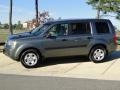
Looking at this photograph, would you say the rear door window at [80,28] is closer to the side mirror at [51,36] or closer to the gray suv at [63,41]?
the gray suv at [63,41]

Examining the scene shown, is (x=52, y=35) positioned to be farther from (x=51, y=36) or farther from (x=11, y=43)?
(x=11, y=43)

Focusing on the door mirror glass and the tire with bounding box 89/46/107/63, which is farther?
the tire with bounding box 89/46/107/63

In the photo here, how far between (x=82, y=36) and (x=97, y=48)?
2.61ft

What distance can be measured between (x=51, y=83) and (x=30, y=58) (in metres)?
3.31

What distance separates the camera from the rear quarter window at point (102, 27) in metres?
14.3

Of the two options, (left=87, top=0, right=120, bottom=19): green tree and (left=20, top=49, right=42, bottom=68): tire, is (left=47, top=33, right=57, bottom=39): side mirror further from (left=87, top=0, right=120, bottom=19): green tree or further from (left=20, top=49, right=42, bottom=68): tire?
(left=87, top=0, right=120, bottom=19): green tree

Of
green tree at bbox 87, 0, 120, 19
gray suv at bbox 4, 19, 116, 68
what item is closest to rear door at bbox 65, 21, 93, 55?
gray suv at bbox 4, 19, 116, 68

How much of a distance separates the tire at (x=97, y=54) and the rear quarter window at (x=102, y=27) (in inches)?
25.9

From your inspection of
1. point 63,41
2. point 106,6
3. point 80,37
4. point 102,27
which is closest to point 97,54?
point 80,37

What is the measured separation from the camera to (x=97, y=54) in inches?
555

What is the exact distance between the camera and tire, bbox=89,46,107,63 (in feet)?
46.0

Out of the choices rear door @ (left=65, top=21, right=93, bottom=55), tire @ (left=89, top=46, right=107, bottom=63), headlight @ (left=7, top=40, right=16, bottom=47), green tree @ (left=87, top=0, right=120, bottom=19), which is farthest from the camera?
green tree @ (left=87, top=0, right=120, bottom=19)

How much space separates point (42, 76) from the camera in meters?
11.3

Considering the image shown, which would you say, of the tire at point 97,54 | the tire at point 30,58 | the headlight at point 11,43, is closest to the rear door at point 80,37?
the tire at point 97,54
